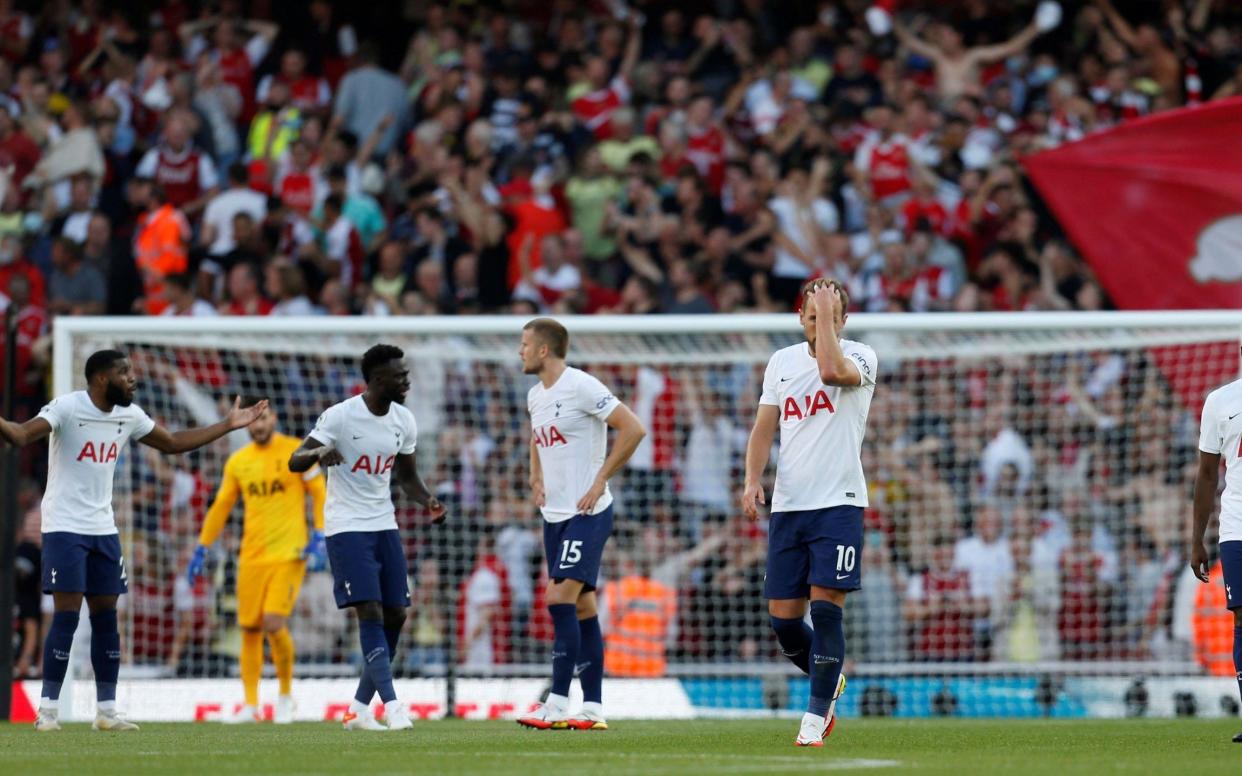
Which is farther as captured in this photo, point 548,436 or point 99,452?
point 99,452

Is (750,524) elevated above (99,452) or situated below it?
below

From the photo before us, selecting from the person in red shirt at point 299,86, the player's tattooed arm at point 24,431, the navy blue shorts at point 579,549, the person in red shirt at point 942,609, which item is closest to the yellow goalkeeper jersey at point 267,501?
the player's tattooed arm at point 24,431

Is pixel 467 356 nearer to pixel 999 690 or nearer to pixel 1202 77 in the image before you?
pixel 999 690

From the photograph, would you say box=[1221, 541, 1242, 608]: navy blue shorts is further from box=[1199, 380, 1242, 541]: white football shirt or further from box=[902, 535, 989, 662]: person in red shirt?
box=[902, 535, 989, 662]: person in red shirt

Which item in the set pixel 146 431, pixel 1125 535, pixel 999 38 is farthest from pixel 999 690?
pixel 999 38

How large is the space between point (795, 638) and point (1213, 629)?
7.17 meters

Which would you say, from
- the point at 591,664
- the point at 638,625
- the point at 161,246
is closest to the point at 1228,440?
the point at 591,664

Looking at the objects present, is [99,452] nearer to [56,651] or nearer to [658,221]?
[56,651]

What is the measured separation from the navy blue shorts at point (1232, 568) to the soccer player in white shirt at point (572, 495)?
3353 mm

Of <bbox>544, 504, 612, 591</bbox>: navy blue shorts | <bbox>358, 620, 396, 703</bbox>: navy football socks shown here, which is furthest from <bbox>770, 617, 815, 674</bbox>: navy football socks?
<bbox>358, 620, 396, 703</bbox>: navy football socks

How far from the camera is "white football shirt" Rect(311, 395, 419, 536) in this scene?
11320mm

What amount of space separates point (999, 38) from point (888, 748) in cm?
1385

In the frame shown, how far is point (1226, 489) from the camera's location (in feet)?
33.0

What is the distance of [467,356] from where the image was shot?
16.8 meters
